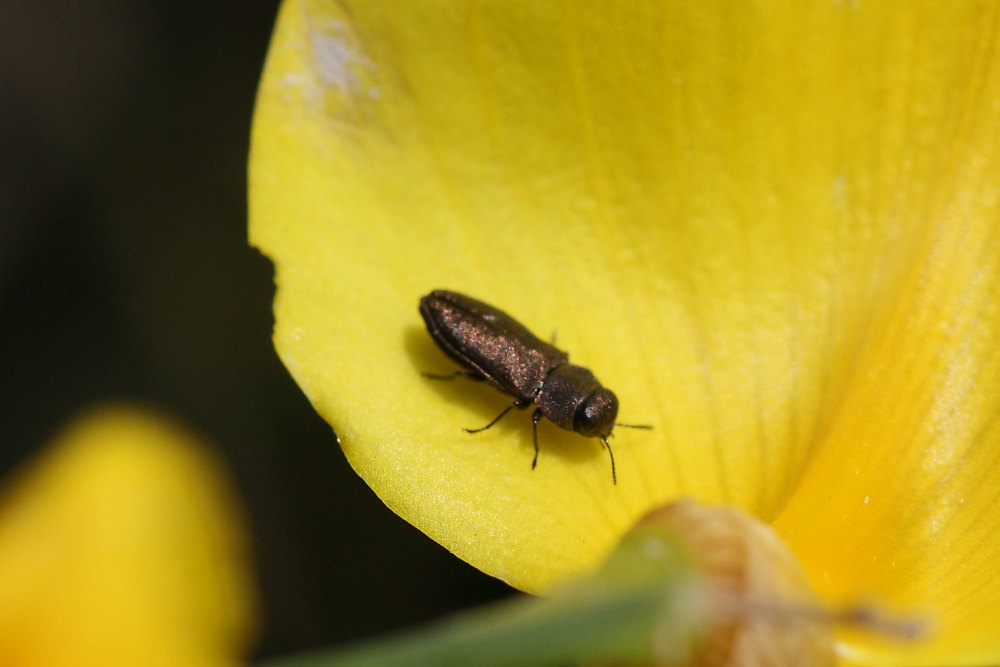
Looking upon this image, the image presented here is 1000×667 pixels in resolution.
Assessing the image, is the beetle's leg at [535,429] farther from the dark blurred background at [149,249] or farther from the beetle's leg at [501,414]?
the dark blurred background at [149,249]

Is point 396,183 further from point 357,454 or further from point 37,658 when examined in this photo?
point 37,658

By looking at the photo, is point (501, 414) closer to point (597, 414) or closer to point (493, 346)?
point (597, 414)

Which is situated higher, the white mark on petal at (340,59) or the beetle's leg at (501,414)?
the white mark on petal at (340,59)

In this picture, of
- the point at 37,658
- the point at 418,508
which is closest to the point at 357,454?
the point at 418,508

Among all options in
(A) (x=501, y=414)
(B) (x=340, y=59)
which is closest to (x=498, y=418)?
(A) (x=501, y=414)

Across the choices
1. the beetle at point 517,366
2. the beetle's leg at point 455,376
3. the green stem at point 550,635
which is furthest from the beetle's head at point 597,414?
the green stem at point 550,635

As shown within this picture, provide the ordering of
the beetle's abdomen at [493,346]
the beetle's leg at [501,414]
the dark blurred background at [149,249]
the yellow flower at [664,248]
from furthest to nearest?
the dark blurred background at [149,249]
the beetle's abdomen at [493,346]
the beetle's leg at [501,414]
the yellow flower at [664,248]

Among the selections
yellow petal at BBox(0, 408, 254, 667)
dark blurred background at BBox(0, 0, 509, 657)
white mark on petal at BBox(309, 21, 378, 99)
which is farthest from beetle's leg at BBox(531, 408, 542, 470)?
dark blurred background at BBox(0, 0, 509, 657)
